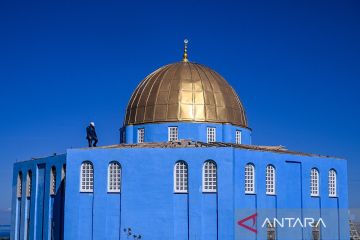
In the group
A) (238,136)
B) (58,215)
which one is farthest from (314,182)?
(58,215)

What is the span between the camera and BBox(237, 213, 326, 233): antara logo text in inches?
1369

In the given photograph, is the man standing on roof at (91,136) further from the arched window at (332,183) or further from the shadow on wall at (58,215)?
the arched window at (332,183)

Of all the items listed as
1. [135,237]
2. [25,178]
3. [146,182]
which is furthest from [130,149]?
[25,178]

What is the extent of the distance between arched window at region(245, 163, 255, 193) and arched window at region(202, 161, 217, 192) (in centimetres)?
237

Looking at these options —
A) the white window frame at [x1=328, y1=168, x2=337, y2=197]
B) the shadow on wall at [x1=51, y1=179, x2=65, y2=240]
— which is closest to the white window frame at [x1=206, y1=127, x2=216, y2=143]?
the white window frame at [x1=328, y1=168, x2=337, y2=197]

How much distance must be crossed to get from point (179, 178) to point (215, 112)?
32.1 ft

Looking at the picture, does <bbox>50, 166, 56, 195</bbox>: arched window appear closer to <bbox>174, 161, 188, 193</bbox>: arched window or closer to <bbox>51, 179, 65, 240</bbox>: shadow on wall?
<bbox>51, 179, 65, 240</bbox>: shadow on wall

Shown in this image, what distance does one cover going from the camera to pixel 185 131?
4212 cm

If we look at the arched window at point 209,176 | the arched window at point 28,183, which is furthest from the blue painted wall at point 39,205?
the arched window at point 209,176

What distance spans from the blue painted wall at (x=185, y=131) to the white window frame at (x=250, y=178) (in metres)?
6.96

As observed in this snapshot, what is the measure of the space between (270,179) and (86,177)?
Answer: 12.2 m

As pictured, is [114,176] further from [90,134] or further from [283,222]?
[283,222]

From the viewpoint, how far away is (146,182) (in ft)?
114

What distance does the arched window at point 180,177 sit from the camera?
114 ft
